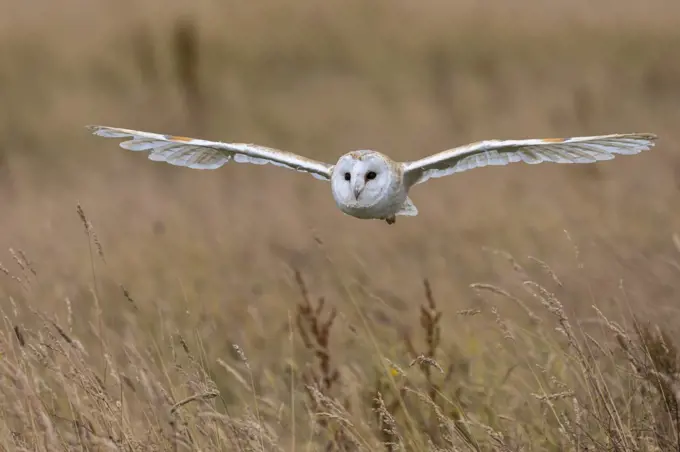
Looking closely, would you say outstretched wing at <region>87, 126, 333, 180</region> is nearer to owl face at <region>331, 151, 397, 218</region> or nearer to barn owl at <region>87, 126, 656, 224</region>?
barn owl at <region>87, 126, 656, 224</region>

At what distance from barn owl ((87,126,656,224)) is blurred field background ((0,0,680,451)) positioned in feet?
0.87

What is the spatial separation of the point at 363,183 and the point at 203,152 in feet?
1.92

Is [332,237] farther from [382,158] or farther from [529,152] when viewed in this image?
[382,158]

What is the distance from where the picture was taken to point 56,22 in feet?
43.6

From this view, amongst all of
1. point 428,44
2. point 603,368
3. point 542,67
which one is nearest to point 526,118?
point 542,67

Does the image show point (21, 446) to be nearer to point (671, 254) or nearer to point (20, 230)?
point (671, 254)

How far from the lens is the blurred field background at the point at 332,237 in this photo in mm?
2377

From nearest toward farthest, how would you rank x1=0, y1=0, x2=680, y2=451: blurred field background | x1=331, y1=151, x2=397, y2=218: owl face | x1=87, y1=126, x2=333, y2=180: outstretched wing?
x1=331, y1=151, x2=397, y2=218: owl face → x1=87, y1=126, x2=333, y2=180: outstretched wing → x1=0, y1=0, x2=680, y2=451: blurred field background

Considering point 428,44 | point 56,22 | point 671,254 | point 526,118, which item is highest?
point 56,22

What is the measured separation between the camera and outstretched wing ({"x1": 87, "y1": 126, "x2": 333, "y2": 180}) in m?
2.10

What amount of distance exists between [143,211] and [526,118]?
384 centimetres

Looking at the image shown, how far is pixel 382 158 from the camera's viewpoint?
1965mm

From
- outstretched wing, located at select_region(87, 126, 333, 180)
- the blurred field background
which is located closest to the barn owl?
outstretched wing, located at select_region(87, 126, 333, 180)

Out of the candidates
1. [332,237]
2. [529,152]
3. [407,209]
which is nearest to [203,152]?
[407,209]
